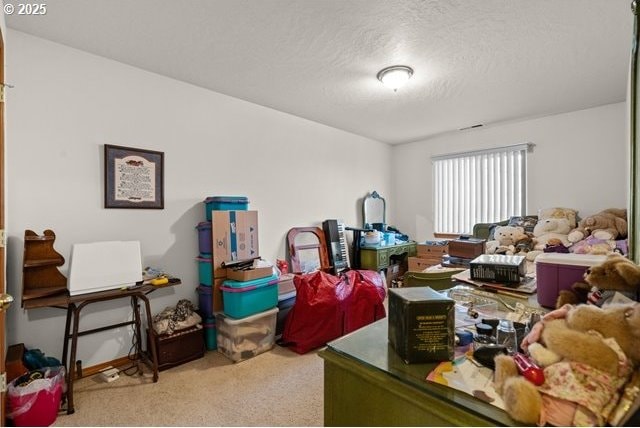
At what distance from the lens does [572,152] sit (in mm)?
3721

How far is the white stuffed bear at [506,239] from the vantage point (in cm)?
346

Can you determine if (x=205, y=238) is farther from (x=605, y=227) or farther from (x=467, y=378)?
(x=605, y=227)

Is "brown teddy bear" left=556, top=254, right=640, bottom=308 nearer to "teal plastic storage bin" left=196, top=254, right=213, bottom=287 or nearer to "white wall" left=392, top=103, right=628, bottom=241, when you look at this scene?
"teal plastic storage bin" left=196, top=254, right=213, bottom=287

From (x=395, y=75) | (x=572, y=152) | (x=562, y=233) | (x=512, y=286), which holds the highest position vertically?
(x=395, y=75)

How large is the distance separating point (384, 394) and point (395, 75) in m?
2.50

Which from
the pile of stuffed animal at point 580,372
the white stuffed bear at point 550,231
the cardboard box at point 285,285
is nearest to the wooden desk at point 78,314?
the cardboard box at point 285,285

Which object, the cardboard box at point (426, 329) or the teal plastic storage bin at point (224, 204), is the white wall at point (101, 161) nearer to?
the teal plastic storage bin at point (224, 204)

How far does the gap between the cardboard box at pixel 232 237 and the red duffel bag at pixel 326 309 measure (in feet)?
1.88

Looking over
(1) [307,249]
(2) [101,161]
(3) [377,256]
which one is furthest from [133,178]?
(3) [377,256]

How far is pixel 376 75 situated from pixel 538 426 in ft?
8.76

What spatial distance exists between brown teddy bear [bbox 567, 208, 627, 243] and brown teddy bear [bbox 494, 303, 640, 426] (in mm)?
3181

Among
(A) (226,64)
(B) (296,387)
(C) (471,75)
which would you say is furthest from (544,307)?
(A) (226,64)

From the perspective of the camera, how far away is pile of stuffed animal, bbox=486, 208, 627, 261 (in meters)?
2.97

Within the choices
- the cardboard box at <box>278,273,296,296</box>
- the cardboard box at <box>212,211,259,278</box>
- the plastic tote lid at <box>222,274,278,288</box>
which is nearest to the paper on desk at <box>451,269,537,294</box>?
the plastic tote lid at <box>222,274,278,288</box>
